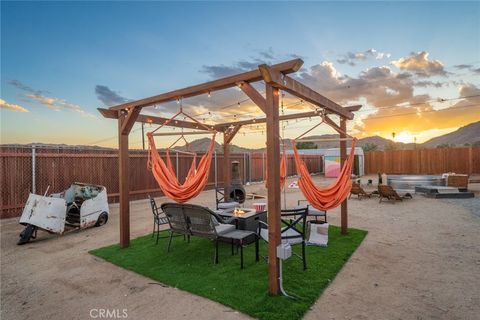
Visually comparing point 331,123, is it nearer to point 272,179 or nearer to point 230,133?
point 272,179

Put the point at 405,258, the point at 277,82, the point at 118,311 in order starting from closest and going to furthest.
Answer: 1. the point at 118,311
2. the point at 277,82
3. the point at 405,258

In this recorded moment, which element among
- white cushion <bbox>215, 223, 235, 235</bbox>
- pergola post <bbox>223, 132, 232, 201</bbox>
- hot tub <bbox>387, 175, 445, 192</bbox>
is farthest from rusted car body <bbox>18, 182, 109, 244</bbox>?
hot tub <bbox>387, 175, 445, 192</bbox>

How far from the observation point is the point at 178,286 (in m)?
2.80

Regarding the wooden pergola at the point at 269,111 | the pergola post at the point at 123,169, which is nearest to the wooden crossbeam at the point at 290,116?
the wooden pergola at the point at 269,111

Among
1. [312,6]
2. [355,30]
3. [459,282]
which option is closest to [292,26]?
[312,6]

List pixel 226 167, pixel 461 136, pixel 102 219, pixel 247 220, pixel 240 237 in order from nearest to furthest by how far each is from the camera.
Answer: pixel 240 237 < pixel 247 220 < pixel 102 219 < pixel 226 167 < pixel 461 136

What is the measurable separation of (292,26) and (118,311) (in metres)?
7.25

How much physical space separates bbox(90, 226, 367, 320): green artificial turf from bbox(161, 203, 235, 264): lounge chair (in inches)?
12.9

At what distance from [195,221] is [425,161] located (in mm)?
21257

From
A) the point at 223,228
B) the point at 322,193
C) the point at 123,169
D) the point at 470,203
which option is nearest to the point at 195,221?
the point at 223,228

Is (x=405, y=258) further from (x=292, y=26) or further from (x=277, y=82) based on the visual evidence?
(x=292, y=26)

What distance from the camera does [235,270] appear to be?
3.14m

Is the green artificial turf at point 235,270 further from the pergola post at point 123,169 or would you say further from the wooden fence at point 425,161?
the wooden fence at point 425,161

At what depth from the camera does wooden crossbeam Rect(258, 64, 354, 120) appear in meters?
2.47
